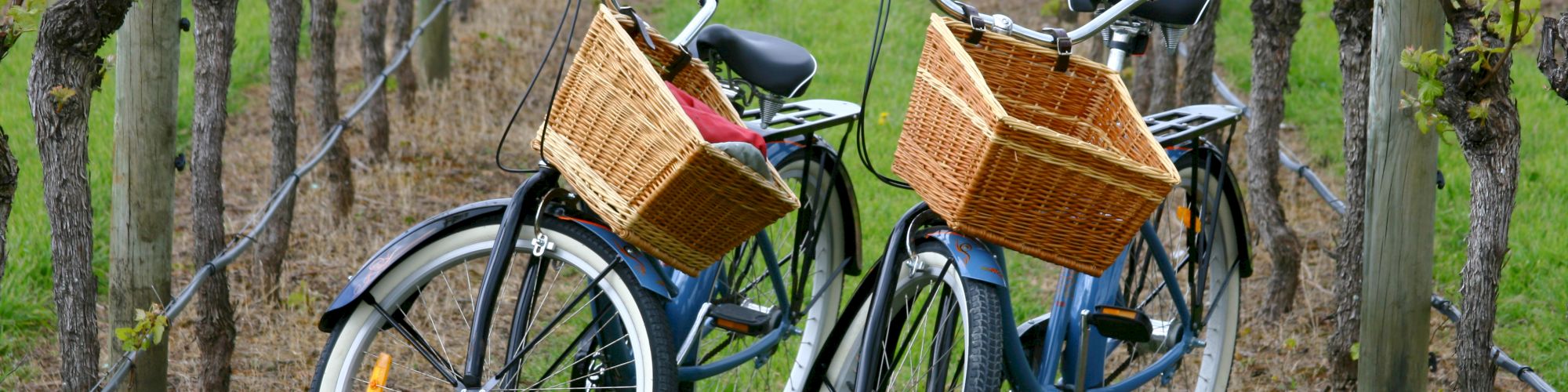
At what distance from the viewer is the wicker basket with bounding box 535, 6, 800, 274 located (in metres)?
2.39

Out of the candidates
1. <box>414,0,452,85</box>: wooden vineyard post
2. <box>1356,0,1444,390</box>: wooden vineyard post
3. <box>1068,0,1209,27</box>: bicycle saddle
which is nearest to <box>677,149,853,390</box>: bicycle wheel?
<box>1068,0,1209,27</box>: bicycle saddle

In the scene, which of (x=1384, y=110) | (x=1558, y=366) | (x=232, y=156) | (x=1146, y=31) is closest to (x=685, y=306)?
(x=1146, y=31)

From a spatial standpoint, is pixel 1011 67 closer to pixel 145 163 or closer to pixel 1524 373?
pixel 1524 373

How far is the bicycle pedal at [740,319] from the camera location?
10.1ft

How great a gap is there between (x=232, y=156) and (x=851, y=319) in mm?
4630

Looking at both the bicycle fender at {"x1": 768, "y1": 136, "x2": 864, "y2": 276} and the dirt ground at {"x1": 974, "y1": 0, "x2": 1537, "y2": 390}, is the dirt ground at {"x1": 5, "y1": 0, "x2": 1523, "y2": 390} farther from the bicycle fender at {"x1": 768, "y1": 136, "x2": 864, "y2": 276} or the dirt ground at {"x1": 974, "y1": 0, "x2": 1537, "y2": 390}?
the bicycle fender at {"x1": 768, "y1": 136, "x2": 864, "y2": 276}

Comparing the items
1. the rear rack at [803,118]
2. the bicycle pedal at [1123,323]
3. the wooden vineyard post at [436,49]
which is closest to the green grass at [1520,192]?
the bicycle pedal at [1123,323]

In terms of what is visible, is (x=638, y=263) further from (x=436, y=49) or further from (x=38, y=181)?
(x=436, y=49)

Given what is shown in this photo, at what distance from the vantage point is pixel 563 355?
2.85 m

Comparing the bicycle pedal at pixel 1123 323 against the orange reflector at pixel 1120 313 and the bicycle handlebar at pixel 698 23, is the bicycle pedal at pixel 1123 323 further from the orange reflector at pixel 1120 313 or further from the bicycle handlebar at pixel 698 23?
the bicycle handlebar at pixel 698 23

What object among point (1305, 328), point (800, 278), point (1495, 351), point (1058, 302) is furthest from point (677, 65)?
point (1305, 328)

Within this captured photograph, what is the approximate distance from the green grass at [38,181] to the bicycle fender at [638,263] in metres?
1.60

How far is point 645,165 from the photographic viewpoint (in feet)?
8.02

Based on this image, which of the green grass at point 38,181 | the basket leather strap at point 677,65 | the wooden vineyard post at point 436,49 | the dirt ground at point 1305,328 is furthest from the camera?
the wooden vineyard post at point 436,49
